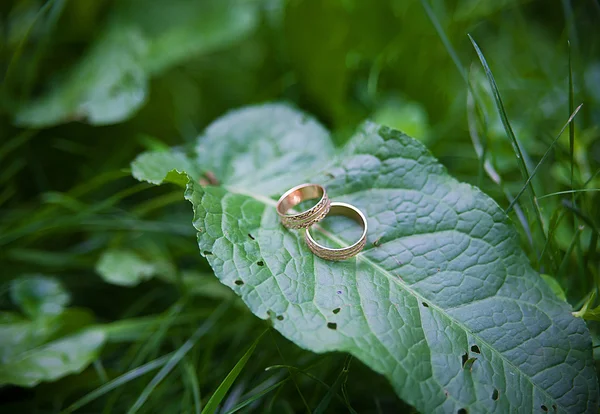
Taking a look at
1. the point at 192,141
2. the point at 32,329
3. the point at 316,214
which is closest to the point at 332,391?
the point at 316,214

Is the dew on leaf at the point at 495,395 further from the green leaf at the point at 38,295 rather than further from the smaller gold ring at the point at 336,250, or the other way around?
the green leaf at the point at 38,295

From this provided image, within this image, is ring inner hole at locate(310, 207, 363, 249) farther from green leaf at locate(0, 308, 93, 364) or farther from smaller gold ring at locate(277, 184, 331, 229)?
green leaf at locate(0, 308, 93, 364)

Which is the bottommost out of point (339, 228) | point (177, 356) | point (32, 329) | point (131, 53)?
point (177, 356)

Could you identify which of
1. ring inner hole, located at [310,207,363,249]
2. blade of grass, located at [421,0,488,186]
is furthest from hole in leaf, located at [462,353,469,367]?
blade of grass, located at [421,0,488,186]

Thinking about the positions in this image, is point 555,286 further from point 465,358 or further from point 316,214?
point 316,214

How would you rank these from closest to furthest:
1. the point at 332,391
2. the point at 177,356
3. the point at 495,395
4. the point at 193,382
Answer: the point at 495,395
the point at 332,391
the point at 193,382
the point at 177,356

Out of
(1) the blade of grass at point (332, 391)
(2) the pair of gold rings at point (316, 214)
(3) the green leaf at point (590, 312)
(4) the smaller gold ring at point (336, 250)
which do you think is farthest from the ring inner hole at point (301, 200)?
(3) the green leaf at point (590, 312)

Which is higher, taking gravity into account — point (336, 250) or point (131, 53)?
point (131, 53)
